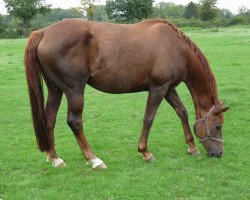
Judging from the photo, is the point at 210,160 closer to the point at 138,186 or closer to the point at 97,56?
the point at 138,186

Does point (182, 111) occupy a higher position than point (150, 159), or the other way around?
point (182, 111)

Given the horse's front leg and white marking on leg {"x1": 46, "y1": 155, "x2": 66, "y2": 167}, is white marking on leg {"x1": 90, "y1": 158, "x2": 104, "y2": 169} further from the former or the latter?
the horse's front leg

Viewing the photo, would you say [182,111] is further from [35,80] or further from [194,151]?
[35,80]

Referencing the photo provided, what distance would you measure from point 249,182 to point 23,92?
28.7ft

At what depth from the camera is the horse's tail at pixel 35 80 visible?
509cm

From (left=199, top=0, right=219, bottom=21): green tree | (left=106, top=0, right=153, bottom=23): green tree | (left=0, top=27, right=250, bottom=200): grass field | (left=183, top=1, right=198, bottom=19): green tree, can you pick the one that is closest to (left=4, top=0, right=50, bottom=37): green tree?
(left=106, top=0, right=153, bottom=23): green tree

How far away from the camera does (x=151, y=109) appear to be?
5.58 m

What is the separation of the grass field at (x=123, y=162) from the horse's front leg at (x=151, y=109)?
182 millimetres

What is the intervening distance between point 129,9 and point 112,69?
59.5m

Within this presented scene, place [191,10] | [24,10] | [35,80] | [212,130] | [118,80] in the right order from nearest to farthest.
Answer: [35,80] < [118,80] < [212,130] < [24,10] < [191,10]

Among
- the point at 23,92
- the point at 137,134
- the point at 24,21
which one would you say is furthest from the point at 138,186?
the point at 24,21

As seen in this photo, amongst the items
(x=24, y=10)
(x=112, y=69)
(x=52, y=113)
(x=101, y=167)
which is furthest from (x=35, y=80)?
(x=24, y=10)

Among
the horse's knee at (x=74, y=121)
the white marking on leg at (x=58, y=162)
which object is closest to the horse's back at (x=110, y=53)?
the horse's knee at (x=74, y=121)

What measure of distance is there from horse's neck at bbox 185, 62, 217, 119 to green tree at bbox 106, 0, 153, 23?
5723 cm
